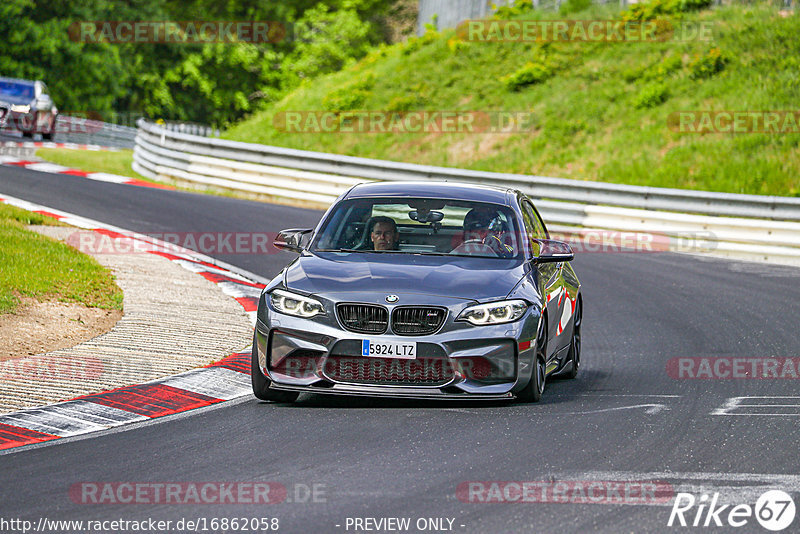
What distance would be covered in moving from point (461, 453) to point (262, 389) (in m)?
1.85

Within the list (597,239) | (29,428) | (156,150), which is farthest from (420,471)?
(156,150)

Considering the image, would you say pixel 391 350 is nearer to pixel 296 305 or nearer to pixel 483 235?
pixel 296 305

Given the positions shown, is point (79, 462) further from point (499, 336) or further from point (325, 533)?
point (499, 336)

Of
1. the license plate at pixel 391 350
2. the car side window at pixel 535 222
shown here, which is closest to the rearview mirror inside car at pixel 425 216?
the car side window at pixel 535 222

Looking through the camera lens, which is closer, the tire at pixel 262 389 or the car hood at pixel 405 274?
the car hood at pixel 405 274

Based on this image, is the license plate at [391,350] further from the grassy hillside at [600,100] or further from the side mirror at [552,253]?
the grassy hillside at [600,100]

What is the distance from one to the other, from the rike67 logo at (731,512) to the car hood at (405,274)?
2494mm

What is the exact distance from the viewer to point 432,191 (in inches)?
358

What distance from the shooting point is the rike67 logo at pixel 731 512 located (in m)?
5.11

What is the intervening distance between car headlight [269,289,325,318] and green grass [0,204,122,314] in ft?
11.9

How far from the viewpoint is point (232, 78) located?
63.4 metres

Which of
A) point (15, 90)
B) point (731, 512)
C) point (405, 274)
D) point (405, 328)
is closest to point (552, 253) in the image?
point (405, 274)

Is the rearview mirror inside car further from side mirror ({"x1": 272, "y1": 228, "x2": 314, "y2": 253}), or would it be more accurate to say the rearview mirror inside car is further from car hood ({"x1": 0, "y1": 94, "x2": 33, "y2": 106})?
car hood ({"x1": 0, "y1": 94, "x2": 33, "y2": 106})

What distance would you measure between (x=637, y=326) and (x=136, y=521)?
7815 mm
